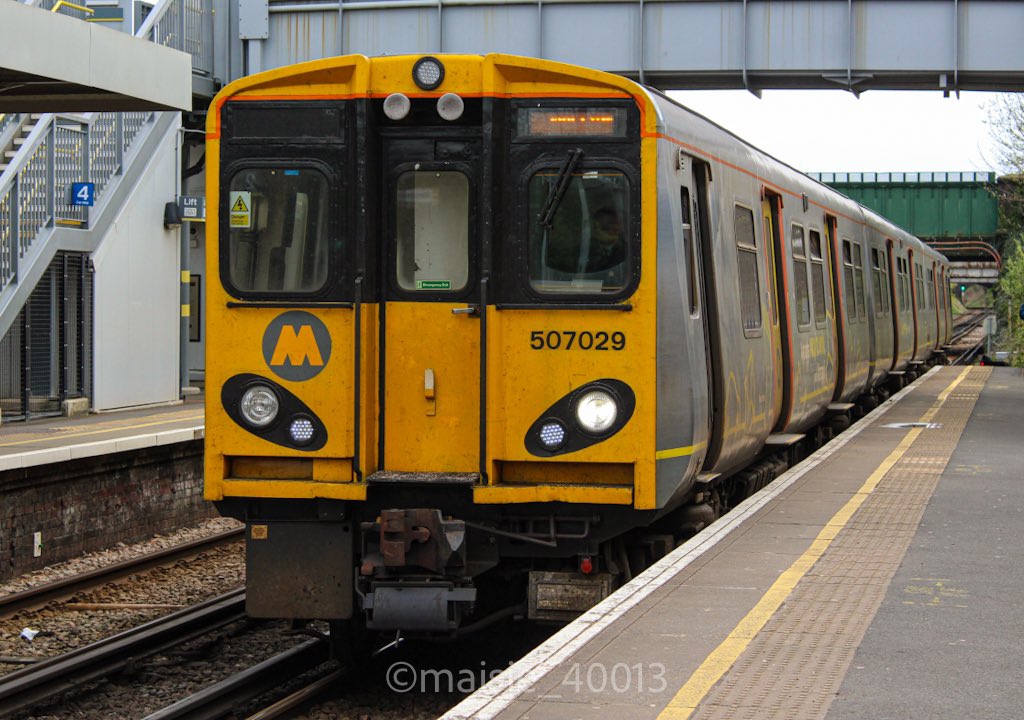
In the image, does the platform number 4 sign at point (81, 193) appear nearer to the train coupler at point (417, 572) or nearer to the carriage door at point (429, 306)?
the carriage door at point (429, 306)

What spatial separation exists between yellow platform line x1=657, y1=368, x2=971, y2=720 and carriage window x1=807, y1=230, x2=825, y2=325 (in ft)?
8.93

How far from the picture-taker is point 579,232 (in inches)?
293

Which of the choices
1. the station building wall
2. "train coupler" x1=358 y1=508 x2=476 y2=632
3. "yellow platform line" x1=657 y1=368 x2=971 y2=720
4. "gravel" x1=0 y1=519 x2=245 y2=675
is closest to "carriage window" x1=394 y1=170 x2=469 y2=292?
"train coupler" x1=358 y1=508 x2=476 y2=632

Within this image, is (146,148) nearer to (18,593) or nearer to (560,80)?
(18,593)

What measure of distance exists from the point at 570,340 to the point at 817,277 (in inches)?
279

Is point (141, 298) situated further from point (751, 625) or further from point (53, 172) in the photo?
point (751, 625)

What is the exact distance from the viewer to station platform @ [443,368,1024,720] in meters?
5.28

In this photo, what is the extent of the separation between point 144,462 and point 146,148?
27.3 ft

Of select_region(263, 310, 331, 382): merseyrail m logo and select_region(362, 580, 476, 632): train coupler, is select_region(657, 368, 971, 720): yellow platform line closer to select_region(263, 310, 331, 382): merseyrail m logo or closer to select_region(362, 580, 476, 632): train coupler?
select_region(362, 580, 476, 632): train coupler

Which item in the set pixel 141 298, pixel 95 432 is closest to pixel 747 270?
pixel 95 432

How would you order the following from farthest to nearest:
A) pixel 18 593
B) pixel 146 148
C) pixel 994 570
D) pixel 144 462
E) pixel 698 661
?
pixel 146 148, pixel 144 462, pixel 18 593, pixel 994 570, pixel 698 661

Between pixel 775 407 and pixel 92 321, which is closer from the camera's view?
pixel 775 407

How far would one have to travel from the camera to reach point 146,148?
22.1m

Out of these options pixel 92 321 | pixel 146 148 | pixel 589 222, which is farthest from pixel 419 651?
pixel 146 148
